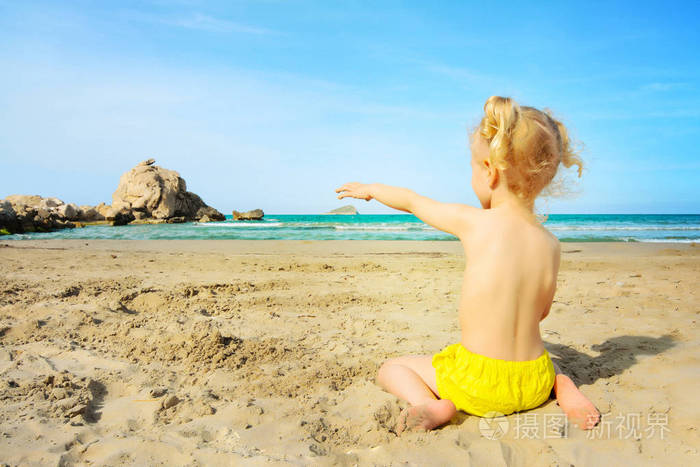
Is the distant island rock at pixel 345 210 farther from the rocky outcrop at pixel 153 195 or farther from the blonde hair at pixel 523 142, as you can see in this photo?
the blonde hair at pixel 523 142

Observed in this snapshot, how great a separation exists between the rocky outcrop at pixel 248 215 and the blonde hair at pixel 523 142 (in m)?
37.6

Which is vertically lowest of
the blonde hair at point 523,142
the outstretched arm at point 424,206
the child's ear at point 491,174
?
the outstretched arm at point 424,206

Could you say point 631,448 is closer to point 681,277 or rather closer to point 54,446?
point 54,446

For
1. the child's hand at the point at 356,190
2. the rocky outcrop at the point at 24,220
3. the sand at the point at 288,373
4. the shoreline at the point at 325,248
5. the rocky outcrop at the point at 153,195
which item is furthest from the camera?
the rocky outcrop at the point at 153,195

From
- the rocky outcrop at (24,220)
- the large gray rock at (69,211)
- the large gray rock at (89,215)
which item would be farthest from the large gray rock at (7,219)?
the large gray rock at (89,215)

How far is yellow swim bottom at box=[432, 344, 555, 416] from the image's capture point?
1.89m

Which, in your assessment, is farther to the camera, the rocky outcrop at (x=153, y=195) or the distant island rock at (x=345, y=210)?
the distant island rock at (x=345, y=210)

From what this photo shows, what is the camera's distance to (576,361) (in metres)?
2.72

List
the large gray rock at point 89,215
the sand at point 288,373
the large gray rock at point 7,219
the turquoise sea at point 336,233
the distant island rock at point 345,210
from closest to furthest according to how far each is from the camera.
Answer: the sand at point 288,373
the turquoise sea at point 336,233
the large gray rock at point 7,219
the large gray rock at point 89,215
the distant island rock at point 345,210

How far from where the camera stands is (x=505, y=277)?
1808 mm

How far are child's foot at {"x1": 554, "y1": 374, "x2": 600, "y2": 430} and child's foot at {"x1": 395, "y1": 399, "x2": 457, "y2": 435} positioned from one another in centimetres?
55

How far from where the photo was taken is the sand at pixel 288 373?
1677 mm

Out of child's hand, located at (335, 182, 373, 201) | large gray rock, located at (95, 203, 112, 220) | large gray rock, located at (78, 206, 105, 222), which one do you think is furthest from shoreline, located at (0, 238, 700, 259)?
large gray rock, located at (95, 203, 112, 220)

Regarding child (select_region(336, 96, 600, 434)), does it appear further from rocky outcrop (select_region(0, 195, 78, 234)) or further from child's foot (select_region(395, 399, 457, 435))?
rocky outcrop (select_region(0, 195, 78, 234))
